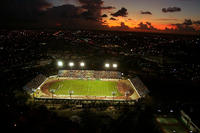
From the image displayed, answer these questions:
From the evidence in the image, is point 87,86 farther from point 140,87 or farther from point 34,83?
point 140,87

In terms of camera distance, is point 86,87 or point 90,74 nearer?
point 86,87

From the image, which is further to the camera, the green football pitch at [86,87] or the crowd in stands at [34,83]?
the green football pitch at [86,87]

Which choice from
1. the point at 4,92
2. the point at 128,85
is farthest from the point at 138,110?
the point at 4,92

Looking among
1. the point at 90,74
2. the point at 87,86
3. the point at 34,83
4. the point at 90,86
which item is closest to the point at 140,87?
the point at 90,86

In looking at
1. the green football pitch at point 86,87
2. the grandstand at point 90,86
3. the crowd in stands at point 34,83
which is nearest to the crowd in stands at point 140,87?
the grandstand at point 90,86

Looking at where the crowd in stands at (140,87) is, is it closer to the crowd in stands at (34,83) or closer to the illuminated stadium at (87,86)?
the illuminated stadium at (87,86)

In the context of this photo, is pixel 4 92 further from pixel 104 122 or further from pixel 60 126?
pixel 60 126
